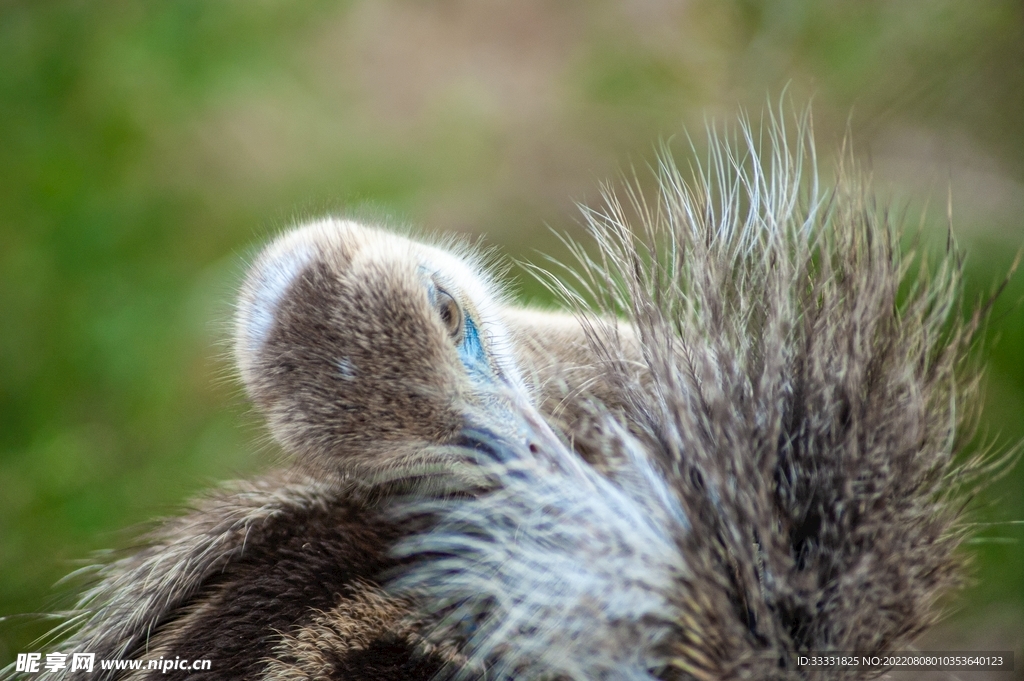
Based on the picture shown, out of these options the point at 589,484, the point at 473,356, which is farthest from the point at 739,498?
the point at 473,356

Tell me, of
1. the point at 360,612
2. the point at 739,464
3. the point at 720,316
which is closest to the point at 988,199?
the point at 720,316

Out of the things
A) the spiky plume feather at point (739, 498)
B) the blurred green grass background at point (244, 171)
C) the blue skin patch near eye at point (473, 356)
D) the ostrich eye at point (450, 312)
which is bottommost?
the spiky plume feather at point (739, 498)

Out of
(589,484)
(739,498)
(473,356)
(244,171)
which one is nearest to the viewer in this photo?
(739,498)

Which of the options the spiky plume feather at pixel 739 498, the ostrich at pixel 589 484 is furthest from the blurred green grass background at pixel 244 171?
the spiky plume feather at pixel 739 498

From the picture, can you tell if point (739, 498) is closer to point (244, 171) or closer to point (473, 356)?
point (473, 356)

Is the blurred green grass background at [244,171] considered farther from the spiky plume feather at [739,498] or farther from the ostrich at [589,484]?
the spiky plume feather at [739,498]

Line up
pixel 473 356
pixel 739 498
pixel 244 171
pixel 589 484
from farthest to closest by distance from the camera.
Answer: pixel 244 171, pixel 473 356, pixel 589 484, pixel 739 498
